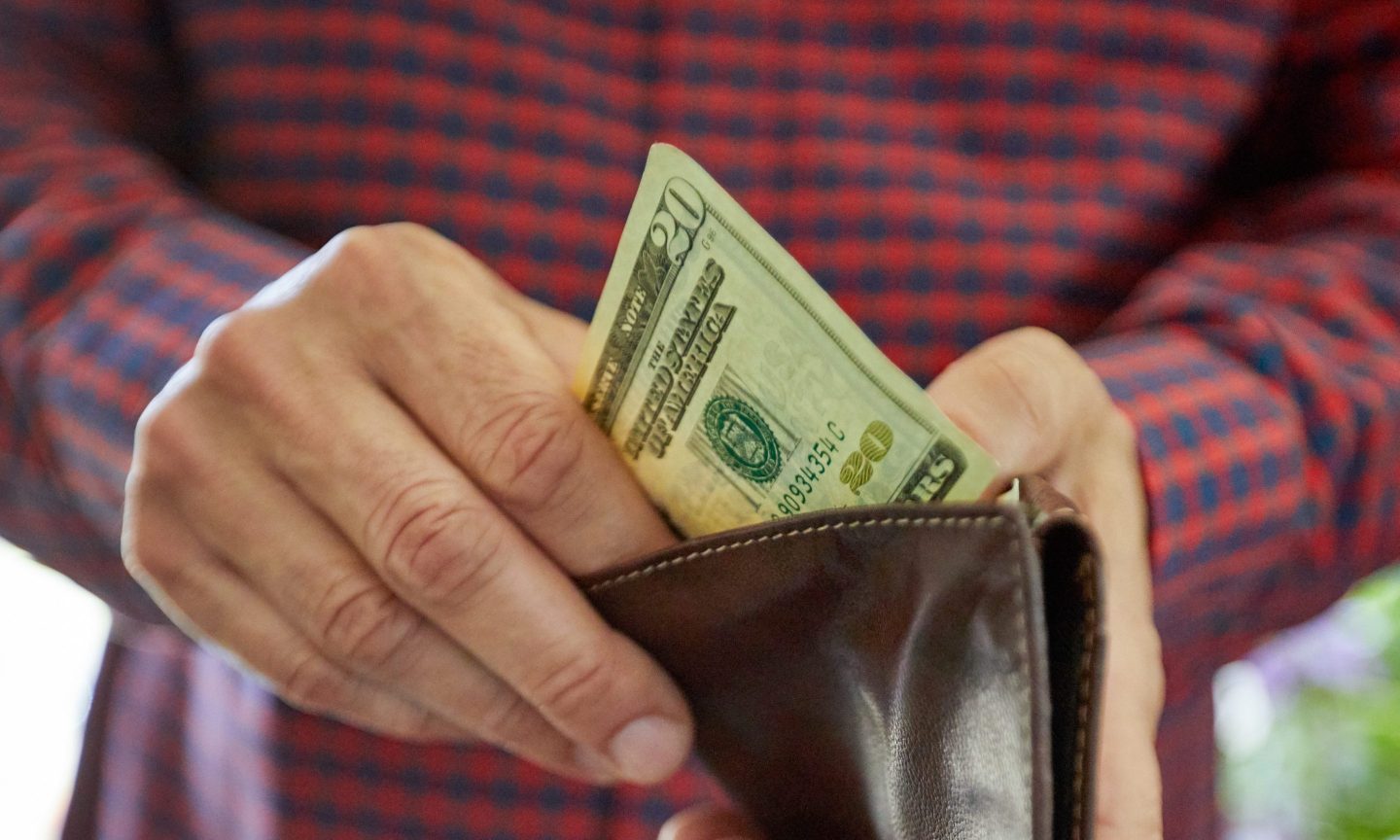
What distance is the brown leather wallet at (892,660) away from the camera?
343 millimetres

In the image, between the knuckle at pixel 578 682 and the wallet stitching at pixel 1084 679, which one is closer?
the wallet stitching at pixel 1084 679

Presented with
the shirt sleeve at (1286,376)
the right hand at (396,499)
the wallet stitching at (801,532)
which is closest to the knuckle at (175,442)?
the right hand at (396,499)

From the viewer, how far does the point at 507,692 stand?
0.53m

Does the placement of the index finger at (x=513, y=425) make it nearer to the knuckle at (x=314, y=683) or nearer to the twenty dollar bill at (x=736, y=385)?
the twenty dollar bill at (x=736, y=385)

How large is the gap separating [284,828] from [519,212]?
1.69 ft

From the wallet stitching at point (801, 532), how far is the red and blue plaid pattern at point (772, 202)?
1.07 feet

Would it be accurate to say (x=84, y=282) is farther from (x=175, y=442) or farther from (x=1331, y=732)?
(x=1331, y=732)

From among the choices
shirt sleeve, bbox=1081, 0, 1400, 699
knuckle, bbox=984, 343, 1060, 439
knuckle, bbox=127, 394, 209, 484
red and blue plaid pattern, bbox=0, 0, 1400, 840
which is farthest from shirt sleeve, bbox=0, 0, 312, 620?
shirt sleeve, bbox=1081, 0, 1400, 699

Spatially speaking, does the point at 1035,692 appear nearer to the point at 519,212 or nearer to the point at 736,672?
the point at 736,672

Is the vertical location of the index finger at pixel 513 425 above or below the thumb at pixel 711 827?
above

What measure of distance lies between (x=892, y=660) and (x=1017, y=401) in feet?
0.60

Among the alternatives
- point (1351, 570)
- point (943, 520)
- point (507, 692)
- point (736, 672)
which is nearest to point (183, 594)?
point (507, 692)

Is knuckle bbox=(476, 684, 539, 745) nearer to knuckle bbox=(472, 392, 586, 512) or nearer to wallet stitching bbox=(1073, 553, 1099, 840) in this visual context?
knuckle bbox=(472, 392, 586, 512)

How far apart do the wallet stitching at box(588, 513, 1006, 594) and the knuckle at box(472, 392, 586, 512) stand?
0.18 ft
